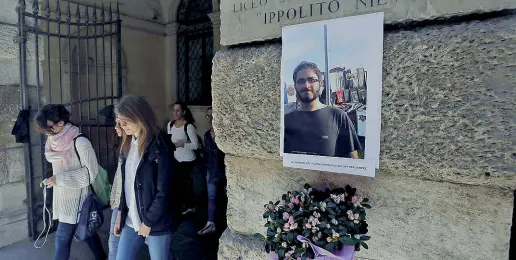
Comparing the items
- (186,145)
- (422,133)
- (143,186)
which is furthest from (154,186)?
(186,145)

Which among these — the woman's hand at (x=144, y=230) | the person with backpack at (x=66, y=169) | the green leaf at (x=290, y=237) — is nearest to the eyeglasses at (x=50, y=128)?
the person with backpack at (x=66, y=169)

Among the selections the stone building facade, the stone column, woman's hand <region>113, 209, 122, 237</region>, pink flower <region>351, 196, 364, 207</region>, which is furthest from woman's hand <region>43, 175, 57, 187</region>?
the stone column

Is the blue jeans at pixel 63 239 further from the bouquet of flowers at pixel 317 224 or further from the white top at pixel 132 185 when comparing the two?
the bouquet of flowers at pixel 317 224

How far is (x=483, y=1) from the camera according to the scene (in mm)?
1083

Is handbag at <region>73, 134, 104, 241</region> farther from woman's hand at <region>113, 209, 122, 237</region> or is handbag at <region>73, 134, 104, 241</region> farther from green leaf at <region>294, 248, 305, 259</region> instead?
green leaf at <region>294, 248, 305, 259</region>

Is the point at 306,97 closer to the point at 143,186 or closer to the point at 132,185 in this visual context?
the point at 143,186

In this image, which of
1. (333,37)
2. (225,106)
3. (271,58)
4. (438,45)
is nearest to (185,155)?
(225,106)

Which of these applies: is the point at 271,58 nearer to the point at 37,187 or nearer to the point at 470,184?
the point at 470,184

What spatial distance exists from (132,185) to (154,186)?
17 centimetres

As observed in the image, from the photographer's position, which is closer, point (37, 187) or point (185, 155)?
point (37, 187)

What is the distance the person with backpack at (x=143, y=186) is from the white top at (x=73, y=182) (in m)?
0.62

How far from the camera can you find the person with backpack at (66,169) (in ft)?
8.86

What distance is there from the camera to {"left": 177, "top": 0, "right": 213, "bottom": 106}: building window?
293 inches

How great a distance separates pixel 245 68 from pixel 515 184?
3.78ft
